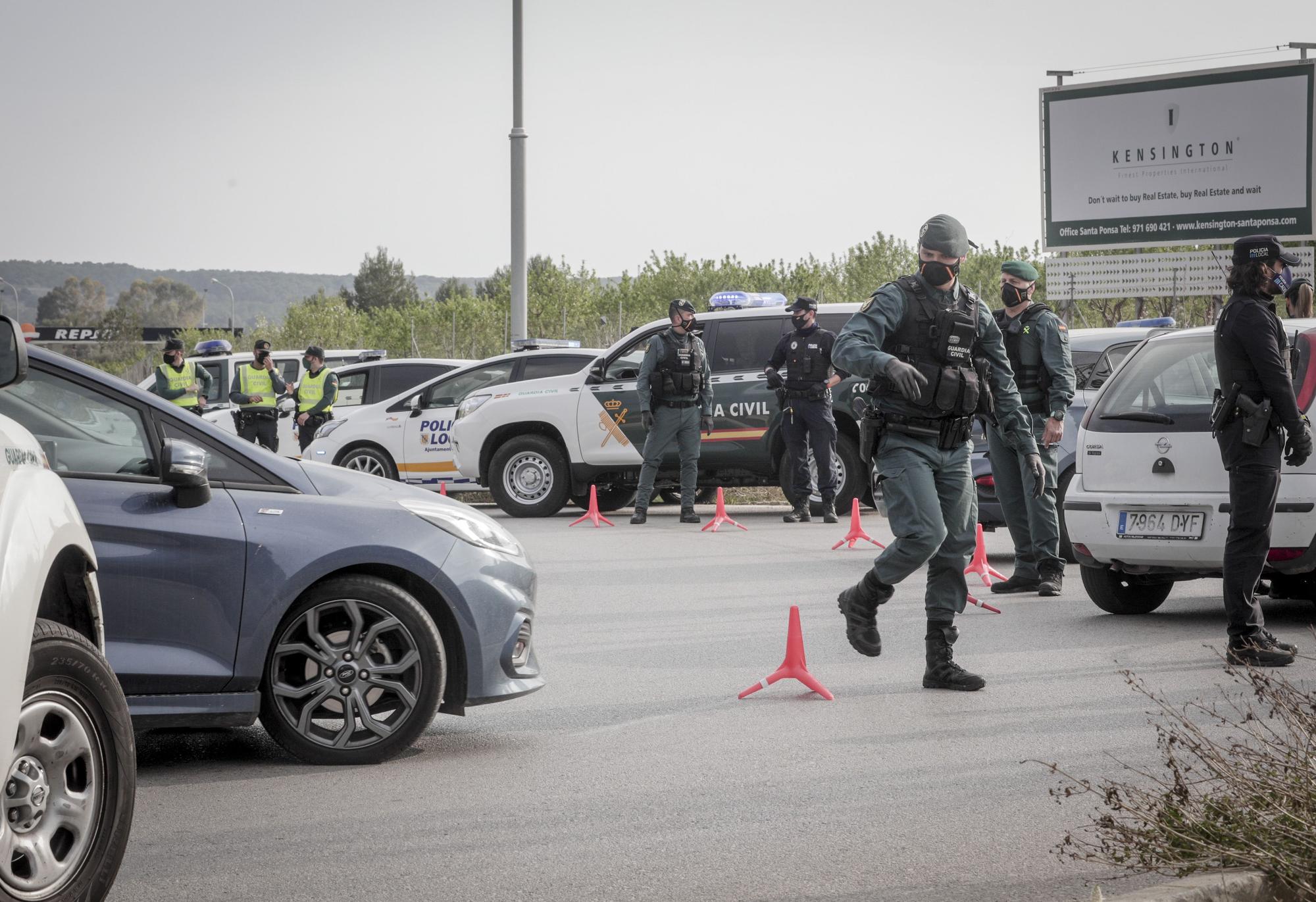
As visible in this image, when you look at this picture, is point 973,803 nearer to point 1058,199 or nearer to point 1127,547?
point 1127,547

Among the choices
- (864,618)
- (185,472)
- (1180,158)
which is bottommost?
(864,618)

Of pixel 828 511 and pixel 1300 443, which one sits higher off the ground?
pixel 1300 443

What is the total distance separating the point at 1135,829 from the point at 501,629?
8.72 ft

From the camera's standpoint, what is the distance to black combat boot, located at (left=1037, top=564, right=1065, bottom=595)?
1009 centimetres

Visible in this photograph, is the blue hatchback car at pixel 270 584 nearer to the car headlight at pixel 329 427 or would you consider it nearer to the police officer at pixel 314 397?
the car headlight at pixel 329 427

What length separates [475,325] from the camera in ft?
209

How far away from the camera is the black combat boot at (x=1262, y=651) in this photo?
7.11 metres

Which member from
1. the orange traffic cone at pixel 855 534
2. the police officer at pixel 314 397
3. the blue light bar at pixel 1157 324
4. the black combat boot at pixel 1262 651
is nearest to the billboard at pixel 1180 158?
the blue light bar at pixel 1157 324

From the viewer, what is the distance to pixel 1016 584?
33.6 feet

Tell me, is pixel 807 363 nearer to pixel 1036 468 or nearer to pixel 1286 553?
pixel 1036 468

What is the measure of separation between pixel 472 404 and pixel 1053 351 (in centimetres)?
815

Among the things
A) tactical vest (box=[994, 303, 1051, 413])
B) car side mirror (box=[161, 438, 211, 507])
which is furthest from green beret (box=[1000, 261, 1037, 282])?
car side mirror (box=[161, 438, 211, 507])

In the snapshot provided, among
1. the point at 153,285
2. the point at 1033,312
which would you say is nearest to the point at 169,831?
the point at 1033,312

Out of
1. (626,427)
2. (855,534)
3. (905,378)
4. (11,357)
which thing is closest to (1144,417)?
(905,378)
